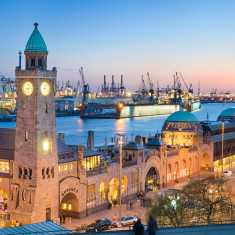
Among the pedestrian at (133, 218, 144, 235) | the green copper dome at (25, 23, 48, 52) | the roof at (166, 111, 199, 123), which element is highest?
the green copper dome at (25, 23, 48, 52)

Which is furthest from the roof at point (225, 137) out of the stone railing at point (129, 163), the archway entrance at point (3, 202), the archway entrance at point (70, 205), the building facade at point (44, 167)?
the archway entrance at point (3, 202)

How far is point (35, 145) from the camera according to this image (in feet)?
124

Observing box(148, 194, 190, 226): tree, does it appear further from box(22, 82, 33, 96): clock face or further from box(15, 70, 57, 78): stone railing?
box(15, 70, 57, 78): stone railing

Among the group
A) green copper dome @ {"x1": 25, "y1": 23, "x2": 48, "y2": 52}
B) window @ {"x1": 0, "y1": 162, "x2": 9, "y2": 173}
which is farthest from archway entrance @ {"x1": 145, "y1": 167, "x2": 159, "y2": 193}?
green copper dome @ {"x1": 25, "y1": 23, "x2": 48, "y2": 52}

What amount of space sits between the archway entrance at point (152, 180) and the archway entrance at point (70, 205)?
44.0ft

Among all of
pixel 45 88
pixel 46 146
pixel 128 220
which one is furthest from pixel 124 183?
pixel 45 88

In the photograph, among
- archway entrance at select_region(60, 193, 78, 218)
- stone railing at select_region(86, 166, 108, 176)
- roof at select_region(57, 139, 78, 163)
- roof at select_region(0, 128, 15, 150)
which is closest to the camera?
roof at select_region(57, 139, 78, 163)

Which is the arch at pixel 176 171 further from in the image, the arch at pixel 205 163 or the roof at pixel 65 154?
the roof at pixel 65 154

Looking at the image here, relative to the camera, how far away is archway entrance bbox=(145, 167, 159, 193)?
54131 millimetres

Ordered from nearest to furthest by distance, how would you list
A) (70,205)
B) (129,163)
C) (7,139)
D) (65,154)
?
(65,154), (70,205), (7,139), (129,163)

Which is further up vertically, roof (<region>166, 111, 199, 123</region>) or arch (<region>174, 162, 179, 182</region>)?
roof (<region>166, 111, 199, 123</region>)

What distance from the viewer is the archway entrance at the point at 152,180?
54.1m

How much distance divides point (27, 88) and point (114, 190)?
16.3 meters

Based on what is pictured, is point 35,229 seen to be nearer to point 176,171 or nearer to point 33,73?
point 33,73
